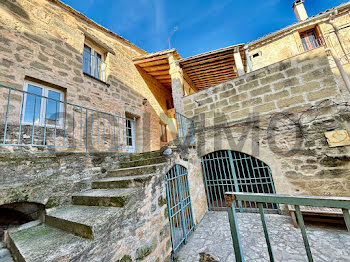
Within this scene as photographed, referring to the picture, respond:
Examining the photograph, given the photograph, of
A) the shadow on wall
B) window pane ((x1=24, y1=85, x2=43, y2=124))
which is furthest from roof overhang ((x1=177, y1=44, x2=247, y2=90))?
the shadow on wall

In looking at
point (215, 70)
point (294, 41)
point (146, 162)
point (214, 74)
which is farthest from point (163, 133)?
point (294, 41)

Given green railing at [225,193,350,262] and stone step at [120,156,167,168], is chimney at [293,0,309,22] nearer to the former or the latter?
stone step at [120,156,167,168]

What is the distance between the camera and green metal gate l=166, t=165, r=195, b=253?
2945 millimetres

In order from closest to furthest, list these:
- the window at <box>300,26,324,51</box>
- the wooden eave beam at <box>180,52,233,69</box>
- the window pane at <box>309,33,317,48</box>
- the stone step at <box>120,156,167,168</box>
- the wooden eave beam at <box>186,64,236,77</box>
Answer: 1. the stone step at <box>120,156,167,168</box>
2. the wooden eave beam at <box>180,52,233,69</box>
3. the wooden eave beam at <box>186,64,236,77</box>
4. the window at <box>300,26,324,51</box>
5. the window pane at <box>309,33,317,48</box>

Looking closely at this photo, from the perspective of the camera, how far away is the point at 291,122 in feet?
11.7

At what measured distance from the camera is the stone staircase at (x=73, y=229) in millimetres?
1208

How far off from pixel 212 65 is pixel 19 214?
693cm

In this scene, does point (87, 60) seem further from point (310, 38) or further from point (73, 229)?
point (310, 38)

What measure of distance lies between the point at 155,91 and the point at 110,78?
2843 mm

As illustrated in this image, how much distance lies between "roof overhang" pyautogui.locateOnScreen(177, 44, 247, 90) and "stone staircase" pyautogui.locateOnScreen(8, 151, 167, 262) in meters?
4.60

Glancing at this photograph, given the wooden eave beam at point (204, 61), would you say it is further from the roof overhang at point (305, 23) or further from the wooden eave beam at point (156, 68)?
the roof overhang at point (305, 23)

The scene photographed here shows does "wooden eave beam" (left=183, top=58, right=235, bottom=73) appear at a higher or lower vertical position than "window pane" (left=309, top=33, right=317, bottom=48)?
lower

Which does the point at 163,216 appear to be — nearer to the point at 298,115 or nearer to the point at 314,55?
the point at 298,115

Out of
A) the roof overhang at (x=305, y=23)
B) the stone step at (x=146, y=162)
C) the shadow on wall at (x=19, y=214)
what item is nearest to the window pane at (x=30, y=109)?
the shadow on wall at (x=19, y=214)
